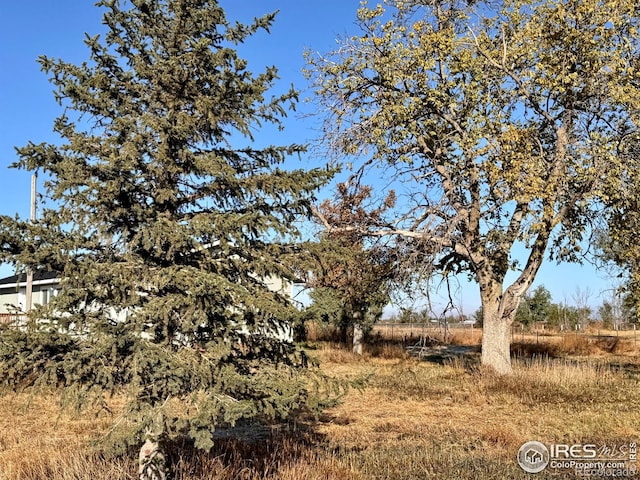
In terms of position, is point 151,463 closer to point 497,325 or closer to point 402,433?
point 402,433

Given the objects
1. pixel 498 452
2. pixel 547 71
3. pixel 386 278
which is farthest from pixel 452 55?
pixel 498 452

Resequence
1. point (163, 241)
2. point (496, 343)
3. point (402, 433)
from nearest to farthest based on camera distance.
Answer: point (163, 241) → point (402, 433) → point (496, 343)

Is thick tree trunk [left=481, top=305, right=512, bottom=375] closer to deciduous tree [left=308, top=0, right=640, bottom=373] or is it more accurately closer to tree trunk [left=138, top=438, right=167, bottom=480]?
deciduous tree [left=308, top=0, right=640, bottom=373]

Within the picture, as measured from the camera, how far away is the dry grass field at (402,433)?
628 centimetres

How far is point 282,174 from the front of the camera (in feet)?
18.5

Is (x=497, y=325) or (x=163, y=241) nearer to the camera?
(x=163, y=241)

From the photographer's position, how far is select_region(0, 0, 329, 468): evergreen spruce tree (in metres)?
4.76

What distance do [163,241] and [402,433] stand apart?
572 cm

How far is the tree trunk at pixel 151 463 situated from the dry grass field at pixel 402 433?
39cm

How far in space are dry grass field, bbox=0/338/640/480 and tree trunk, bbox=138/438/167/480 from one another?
15.5 inches

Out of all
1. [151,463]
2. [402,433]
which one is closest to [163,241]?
[151,463]

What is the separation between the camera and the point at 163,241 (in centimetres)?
511

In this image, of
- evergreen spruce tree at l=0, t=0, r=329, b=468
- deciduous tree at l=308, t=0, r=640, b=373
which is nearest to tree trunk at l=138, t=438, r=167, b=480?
evergreen spruce tree at l=0, t=0, r=329, b=468

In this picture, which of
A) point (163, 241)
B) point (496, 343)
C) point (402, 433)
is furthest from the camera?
point (496, 343)
